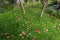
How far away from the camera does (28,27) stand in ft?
56.1

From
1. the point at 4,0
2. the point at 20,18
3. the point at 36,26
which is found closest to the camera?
the point at 36,26

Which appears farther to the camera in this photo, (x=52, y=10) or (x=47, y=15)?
(x=52, y=10)

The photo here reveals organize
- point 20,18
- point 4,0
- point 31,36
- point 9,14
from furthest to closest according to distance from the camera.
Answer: point 4,0
point 9,14
point 20,18
point 31,36

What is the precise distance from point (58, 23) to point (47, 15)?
2.01 m

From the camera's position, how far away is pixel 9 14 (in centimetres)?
2008

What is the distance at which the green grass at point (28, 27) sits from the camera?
16.2 meters

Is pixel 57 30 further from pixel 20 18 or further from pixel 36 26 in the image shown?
pixel 20 18

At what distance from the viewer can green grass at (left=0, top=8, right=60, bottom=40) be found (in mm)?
16250

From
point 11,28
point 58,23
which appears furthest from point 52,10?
point 11,28

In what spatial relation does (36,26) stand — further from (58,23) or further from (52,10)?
(52,10)

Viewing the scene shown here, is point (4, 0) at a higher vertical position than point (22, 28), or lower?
lower

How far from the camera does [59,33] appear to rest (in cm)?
1694

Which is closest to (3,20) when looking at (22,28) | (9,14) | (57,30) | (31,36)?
(9,14)

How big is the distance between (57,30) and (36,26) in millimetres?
2049
